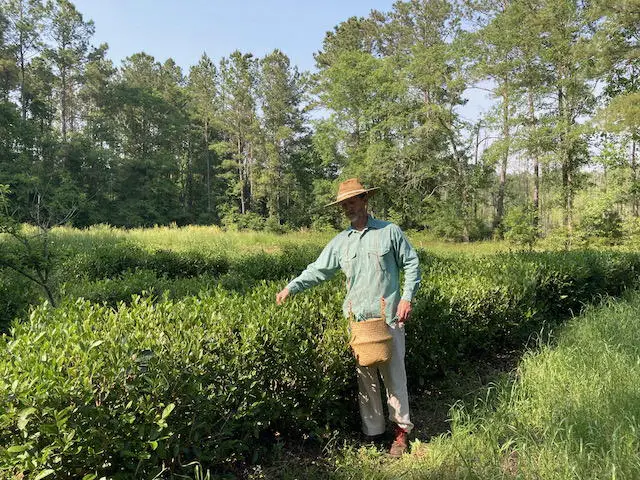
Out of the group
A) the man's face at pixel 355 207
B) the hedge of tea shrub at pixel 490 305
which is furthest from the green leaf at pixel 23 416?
the hedge of tea shrub at pixel 490 305

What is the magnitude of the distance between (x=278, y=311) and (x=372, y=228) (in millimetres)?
911

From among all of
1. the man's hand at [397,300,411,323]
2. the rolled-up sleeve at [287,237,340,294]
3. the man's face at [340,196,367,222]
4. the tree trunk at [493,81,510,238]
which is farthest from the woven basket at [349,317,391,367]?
the tree trunk at [493,81,510,238]

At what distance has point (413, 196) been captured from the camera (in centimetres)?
3062

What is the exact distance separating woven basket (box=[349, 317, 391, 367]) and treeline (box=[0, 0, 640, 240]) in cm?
1533

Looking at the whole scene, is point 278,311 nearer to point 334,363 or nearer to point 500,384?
point 334,363

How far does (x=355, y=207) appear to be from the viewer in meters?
3.06

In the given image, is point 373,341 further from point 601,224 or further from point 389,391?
point 601,224

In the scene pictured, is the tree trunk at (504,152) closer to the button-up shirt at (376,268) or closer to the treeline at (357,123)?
the treeline at (357,123)

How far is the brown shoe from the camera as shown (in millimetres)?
3026

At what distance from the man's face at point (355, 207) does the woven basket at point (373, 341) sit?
74 cm

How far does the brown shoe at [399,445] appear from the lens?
303 cm

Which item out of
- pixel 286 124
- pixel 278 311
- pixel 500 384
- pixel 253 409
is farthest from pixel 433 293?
pixel 286 124

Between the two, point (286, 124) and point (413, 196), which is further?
point (286, 124)

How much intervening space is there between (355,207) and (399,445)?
1744 millimetres
